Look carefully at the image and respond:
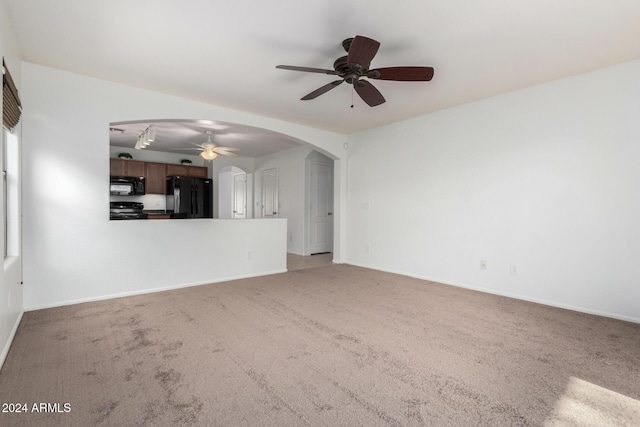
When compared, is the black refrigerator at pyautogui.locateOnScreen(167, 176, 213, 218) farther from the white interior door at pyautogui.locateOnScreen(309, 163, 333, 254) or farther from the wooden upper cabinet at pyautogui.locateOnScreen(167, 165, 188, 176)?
the white interior door at pyautogui.locateOnScreen(309, 163, 333, 254)

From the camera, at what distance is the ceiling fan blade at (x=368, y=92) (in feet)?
9.19

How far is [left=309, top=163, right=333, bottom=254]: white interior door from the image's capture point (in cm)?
717

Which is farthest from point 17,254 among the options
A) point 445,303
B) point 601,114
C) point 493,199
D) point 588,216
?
point 601,114

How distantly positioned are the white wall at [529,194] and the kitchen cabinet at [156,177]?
516 cm

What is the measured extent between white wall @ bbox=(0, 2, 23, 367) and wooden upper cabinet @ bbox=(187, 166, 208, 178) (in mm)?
4784

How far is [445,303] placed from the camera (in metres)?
3.58

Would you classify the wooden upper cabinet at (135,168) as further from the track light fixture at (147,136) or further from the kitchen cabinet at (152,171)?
the track light fixture at (147,136)

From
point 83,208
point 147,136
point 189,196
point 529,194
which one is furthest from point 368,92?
point 189,196

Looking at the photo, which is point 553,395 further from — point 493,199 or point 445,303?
point 493,199

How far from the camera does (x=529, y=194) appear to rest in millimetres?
3670

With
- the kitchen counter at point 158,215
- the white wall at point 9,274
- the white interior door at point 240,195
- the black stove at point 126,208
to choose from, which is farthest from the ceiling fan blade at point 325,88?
the white interior door at point 240,195

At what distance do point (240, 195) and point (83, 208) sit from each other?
5.51m

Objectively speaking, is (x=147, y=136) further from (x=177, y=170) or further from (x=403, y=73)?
(x=403, y=73)

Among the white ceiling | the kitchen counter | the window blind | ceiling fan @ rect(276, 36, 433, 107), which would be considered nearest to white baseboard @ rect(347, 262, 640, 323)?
the white ceiling
